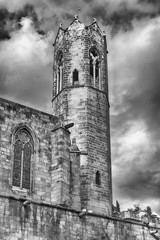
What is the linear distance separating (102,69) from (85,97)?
3372 millimetres

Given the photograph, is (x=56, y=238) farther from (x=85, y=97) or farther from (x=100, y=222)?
(x=85, y=97)

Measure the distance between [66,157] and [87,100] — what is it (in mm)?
5114

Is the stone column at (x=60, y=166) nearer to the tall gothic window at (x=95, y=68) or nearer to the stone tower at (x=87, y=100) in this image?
the stone tower at (x=87, y=100)

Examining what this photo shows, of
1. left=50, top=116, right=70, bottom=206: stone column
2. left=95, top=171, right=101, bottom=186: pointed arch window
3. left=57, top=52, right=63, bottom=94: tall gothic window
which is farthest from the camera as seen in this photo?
left=57, top=52, right=63, bottom=94: tall gothic window

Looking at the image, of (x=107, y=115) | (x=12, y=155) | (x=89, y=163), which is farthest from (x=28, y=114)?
(x=107, y=115)

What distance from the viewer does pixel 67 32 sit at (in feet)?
102

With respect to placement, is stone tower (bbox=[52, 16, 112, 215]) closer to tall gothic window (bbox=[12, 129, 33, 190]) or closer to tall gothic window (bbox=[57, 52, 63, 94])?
tall gothic window (bbox=[57, 52, 63, 94])

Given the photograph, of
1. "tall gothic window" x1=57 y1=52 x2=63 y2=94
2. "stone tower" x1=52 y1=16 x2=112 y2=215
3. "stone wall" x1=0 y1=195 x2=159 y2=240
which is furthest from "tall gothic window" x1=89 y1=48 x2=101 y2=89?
"stone wall" x1=0 y1=195 x2=159 y2=240

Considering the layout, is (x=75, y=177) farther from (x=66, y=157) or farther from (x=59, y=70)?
(x=59, y=70)

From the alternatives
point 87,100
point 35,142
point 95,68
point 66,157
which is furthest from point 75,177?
point 95,68

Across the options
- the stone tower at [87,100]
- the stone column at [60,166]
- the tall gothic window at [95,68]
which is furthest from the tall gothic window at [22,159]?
the tall gothic window at [95,68]

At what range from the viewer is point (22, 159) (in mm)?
23781

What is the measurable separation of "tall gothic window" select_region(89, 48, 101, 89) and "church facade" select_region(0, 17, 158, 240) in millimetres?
13

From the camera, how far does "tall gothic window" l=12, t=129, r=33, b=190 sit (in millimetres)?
23280
